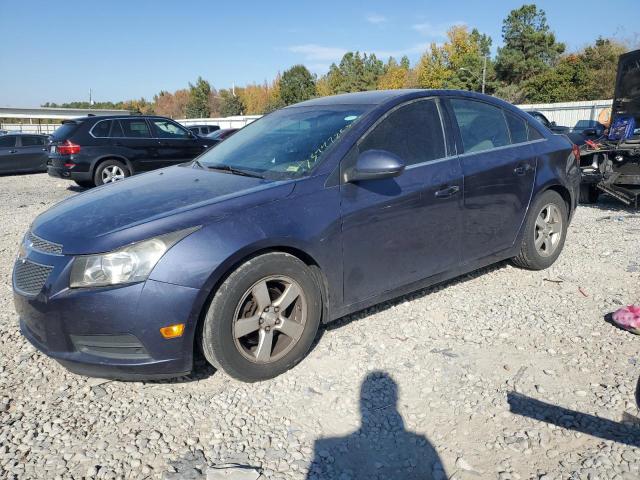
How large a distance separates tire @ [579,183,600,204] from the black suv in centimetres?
825

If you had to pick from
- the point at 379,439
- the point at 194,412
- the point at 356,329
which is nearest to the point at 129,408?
the point at 194,412

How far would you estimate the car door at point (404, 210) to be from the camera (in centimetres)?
323

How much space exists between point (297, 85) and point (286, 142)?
81.5m

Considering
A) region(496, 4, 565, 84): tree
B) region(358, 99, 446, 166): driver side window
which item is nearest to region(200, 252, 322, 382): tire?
region(358, 99, 446, 166): driver side window

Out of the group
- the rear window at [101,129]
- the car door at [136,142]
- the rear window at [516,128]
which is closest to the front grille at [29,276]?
the rear window at [516,128]

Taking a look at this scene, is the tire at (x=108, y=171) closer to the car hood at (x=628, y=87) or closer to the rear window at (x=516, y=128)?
the rear window at (x=516, y=128)

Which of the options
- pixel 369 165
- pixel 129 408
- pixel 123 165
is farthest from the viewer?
pixel 123 165

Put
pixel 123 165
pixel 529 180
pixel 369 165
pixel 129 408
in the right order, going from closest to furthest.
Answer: pixel 129 408 → pixel 369 165 → pixel 529 180 → pixel 123 165

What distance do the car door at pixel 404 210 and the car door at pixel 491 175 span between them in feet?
0.57

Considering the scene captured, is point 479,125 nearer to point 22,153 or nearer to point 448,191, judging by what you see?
point 448,191

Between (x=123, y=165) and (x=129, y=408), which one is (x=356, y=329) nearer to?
(x=129, y=408)

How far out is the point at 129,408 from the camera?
2768mm

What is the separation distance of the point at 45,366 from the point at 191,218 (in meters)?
1.51

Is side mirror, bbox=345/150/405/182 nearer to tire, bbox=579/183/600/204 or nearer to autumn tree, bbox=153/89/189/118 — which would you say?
tire, bbox=579/183/600/204
